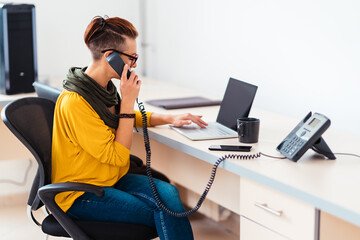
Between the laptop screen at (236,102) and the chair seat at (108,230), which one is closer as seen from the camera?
the chair seat at (108,230)

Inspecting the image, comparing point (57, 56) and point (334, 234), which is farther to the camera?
point (57, 56)

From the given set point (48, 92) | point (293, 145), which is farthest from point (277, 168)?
point (48, 92)

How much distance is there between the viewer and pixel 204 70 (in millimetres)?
3082

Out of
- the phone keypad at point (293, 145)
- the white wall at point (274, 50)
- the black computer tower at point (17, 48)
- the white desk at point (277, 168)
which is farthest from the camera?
the black computer tower at point (17, 48)

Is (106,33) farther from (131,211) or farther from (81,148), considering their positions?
(131,211)

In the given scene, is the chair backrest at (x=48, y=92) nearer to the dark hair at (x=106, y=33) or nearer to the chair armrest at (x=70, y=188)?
the dark hair at (x=106, y=33)

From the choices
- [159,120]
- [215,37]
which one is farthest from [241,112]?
[215,37]

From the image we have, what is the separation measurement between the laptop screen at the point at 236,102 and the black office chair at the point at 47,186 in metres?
0.53

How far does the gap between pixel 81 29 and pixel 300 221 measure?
2.31 m

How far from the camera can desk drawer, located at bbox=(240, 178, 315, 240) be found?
4.79 feet

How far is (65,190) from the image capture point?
1.69 meters

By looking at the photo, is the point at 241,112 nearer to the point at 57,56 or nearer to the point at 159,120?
the point at 159,120

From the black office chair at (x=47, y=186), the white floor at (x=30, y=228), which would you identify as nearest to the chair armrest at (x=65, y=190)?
the black office chair at (x=47, y=186)

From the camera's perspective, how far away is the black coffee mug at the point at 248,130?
1.84 meters
